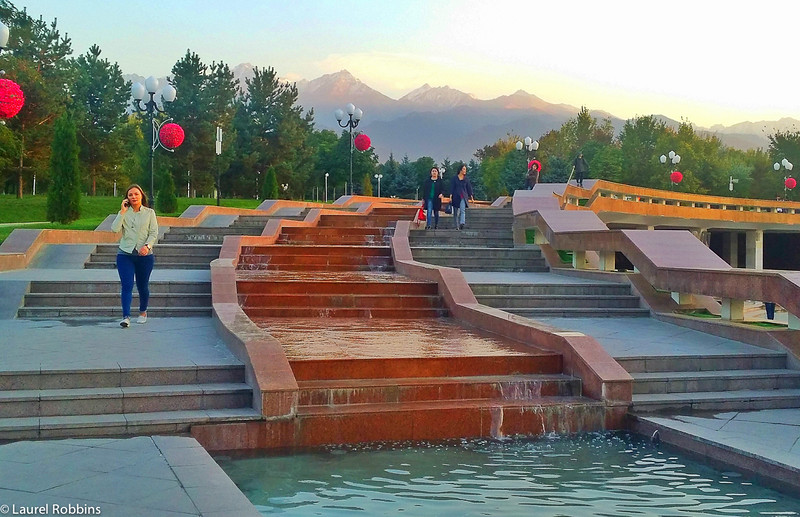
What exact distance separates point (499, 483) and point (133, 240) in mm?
6185

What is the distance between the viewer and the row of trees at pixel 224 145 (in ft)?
145

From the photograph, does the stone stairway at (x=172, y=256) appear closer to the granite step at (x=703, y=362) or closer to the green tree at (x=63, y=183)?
the green tree at (x=63, y=183)

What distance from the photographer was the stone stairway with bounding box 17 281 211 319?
1148 centimetres

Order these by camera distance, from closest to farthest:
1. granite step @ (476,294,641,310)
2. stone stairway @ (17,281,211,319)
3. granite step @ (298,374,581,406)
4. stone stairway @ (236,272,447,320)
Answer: granite step @ (298,374,581,406)
stone stairway @ (17,281,211,319)
stone stairway @ (236,272,447,320)
granite step @ (476,294,641,310)

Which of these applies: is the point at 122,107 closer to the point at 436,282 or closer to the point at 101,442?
the point at 436,282

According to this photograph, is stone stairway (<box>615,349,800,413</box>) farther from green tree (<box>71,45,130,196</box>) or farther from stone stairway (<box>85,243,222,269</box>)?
green tree (<box>71,45,130,196</box>)

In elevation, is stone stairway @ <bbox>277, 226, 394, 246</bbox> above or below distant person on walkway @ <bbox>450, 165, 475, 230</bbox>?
below

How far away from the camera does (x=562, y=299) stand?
13211 mm

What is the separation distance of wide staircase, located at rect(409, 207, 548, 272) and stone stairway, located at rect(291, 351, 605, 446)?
327 inches

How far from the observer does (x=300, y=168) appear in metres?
65.7

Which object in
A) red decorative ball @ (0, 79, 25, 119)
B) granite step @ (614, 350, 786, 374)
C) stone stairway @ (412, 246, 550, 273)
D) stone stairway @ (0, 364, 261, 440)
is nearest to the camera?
stone stairway @ (0, 364, 261, 440)

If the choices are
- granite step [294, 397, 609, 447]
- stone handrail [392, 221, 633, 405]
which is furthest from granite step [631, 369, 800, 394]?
granite step [294, 397, 609, 447]

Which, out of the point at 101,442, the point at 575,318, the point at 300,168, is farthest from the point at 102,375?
the point at 300,168
